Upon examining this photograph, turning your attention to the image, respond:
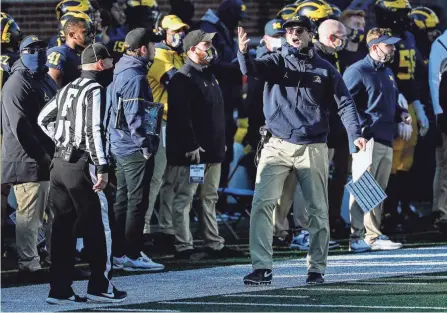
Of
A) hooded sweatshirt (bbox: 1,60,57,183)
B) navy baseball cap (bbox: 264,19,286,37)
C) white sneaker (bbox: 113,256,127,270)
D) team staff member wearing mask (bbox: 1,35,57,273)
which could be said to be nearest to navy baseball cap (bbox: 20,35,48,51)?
team staff member wearing mask (bbox: 1,35,57,273)

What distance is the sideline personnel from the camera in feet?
41.4

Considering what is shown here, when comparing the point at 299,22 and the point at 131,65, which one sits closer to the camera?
the point at 299,22

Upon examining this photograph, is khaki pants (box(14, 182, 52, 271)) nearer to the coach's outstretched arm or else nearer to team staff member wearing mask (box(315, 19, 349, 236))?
the coach's outstretched arm

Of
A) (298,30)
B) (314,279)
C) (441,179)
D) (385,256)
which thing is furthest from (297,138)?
(441,179)

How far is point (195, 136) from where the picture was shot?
1503 cm

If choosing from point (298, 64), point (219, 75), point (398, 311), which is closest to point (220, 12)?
point (219, 75)

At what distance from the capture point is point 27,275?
13445 millimetres

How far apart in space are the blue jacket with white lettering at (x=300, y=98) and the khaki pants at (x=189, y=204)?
2.46 meters

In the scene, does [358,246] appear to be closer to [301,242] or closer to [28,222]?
[301,242]

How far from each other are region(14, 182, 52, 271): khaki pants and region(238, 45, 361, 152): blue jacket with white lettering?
2481mm

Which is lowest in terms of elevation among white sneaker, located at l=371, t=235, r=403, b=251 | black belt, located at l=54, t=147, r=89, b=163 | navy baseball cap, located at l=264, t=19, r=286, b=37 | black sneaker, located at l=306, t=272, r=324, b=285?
white sneaker, located at l=371, t=235, r=403, b=251

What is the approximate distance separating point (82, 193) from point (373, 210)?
5159 millimetres

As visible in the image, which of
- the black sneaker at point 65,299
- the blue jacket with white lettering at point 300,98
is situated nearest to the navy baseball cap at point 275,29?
the blue jacket with white lettering at point 300,98

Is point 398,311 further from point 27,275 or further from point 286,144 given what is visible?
point 27,275
